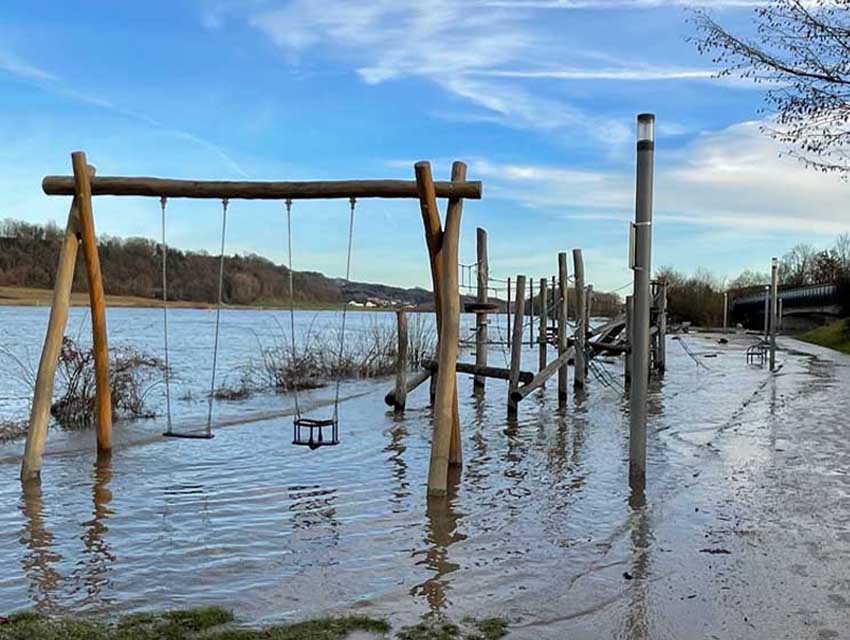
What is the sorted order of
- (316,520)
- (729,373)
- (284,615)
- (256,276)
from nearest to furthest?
(284,615), (316,520), (256,276), (729,373)

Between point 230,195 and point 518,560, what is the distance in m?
4.72

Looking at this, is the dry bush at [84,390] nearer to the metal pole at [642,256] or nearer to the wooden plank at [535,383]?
the wooden plank at [535,383]

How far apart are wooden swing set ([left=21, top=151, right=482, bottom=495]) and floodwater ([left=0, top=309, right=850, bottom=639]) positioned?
2.23 ft

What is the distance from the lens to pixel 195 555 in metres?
5.96

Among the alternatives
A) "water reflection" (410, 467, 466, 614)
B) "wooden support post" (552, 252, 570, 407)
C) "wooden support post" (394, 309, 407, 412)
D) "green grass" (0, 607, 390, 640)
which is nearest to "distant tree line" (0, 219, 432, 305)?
"wooden support post" (394, 309, 407, 412)

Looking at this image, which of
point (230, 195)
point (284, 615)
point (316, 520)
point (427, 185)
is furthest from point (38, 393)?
point (284, 615)

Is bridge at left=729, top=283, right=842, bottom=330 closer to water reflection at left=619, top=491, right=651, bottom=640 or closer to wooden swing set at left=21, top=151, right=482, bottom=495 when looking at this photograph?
wooden swing set at left=21, top=151, right=482, bottom=495

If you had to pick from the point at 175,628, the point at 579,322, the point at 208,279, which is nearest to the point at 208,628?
the point at 175,628

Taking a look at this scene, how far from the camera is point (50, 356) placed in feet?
27.8

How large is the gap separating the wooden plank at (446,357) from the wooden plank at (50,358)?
3.70 metres

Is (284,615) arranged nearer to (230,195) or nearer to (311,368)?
(230,195)

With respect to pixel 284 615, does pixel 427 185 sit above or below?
above

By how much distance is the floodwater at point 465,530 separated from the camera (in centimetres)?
488

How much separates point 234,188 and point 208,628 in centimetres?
→ 514
